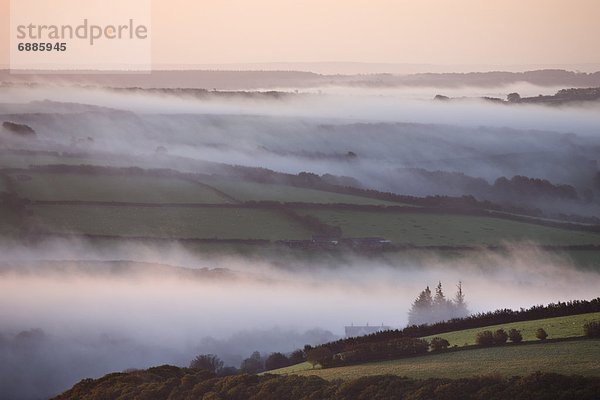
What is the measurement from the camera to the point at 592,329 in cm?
2820

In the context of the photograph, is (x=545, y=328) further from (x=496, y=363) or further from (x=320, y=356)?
(x=320, y=356)

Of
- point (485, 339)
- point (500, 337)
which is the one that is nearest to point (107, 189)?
point (485, 339)

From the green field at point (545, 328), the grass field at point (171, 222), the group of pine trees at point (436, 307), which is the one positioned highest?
the grass field at point (171, 222)

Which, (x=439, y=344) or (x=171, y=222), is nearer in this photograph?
(x=439, y=344)

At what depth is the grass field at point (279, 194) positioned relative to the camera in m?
37.0

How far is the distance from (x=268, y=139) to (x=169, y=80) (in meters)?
3.51

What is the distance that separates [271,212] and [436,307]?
546cm

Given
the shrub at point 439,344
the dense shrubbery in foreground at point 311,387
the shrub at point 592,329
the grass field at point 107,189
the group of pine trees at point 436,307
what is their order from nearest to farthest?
the dense shrubbery in foreground at point 311,387 → the shrub at point 592,329 → the shrub at point 439,344 → the group of pine trees at point 436,307 → the grass field at point 107,189

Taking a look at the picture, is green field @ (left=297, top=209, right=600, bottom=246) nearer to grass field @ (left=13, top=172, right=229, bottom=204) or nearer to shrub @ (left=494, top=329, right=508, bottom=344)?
grass field @ (left=13, top=172, right=229, bottom=204)

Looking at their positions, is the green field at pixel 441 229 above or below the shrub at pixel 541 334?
above

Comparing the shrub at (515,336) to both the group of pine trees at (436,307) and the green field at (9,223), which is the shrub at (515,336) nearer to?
the group of pine trees at (436,307)

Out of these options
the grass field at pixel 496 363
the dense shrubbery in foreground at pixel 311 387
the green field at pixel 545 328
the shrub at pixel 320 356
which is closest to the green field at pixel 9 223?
the dense shrubbery in foreground at pixel 311 387

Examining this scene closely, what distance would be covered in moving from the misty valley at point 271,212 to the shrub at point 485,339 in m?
3.32

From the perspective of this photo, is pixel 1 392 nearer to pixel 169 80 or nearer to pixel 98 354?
pixel 98 354
